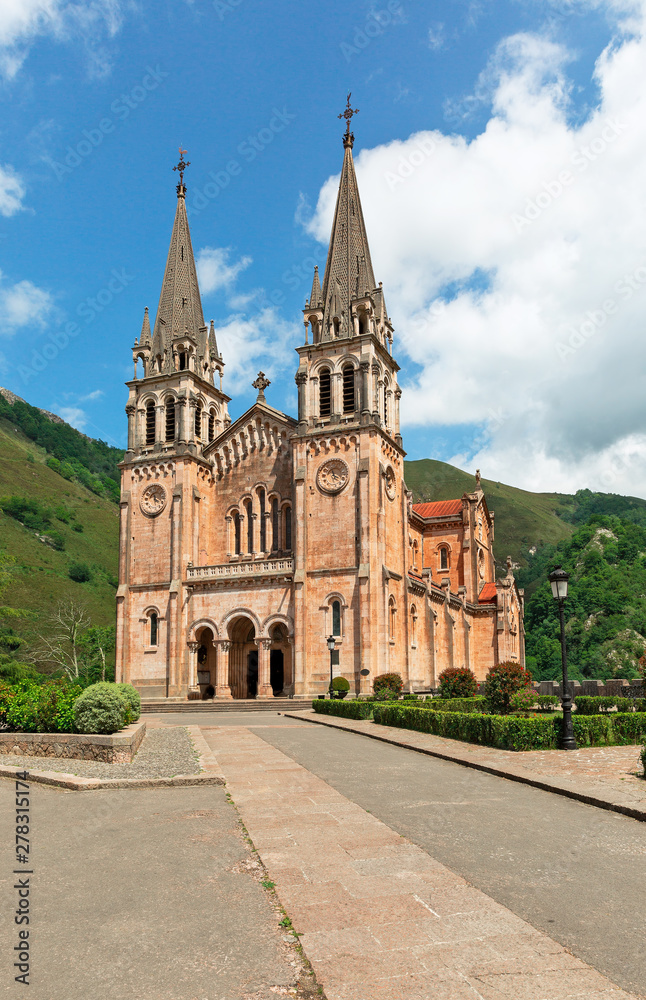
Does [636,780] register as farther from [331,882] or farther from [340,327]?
[340,327]

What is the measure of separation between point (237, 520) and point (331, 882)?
42139mm

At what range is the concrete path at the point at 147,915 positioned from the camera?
15.9ft

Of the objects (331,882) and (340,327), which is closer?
(331,882)

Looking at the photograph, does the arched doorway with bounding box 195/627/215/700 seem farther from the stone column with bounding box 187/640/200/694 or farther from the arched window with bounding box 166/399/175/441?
the arched window with bounding box 166/399/175/441

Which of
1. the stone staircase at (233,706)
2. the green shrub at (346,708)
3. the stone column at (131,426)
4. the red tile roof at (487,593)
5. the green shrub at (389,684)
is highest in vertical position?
the stone column at (131,426)

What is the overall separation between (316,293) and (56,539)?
270 ft

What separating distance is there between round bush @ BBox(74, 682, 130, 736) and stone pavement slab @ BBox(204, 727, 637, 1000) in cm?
738

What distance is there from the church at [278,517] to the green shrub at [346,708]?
789 centimetres

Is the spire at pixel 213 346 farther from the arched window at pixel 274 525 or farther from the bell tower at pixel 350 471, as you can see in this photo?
the arched window at pixel 274 525

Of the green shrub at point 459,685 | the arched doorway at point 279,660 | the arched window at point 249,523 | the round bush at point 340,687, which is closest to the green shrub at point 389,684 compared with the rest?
the round bush at point 340,687

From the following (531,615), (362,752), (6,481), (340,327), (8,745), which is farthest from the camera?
(6,481)

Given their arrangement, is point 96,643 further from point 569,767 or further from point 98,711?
point 569,767

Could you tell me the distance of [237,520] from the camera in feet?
159

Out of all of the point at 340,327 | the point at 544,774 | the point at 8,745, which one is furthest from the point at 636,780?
the point at 340,327
